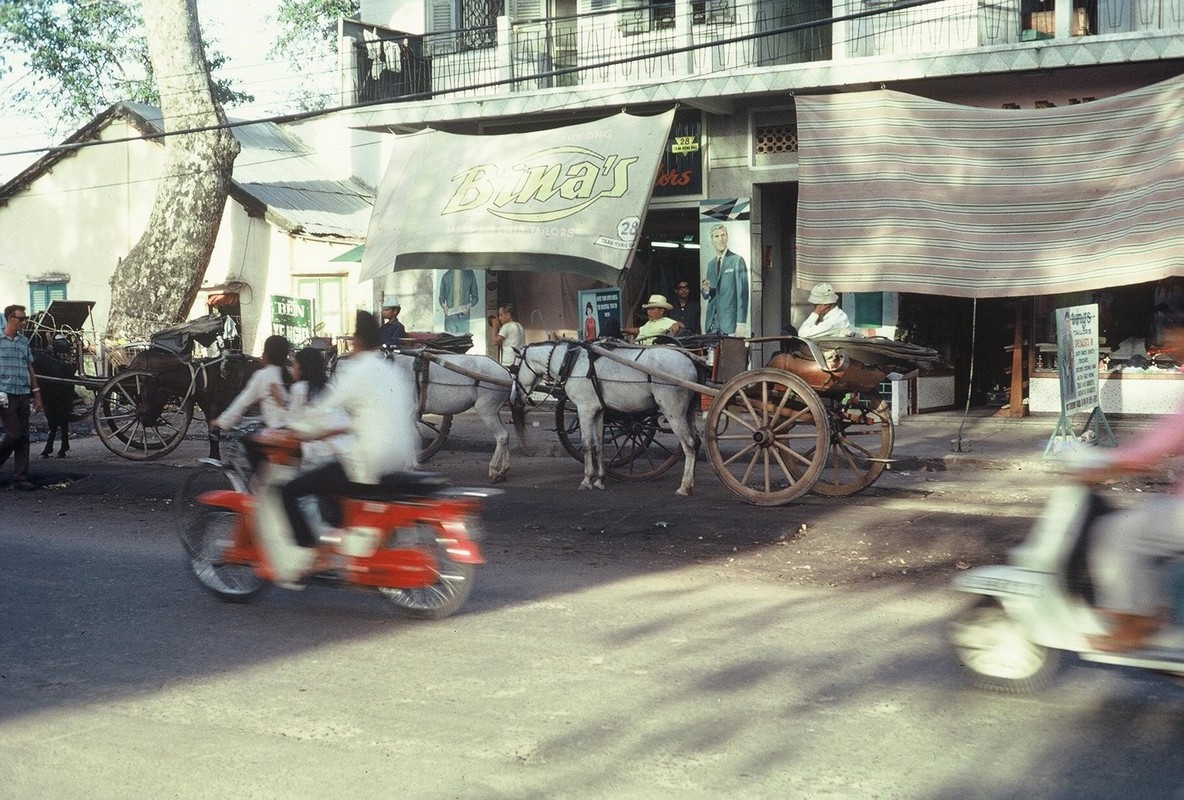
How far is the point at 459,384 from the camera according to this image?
12.9 m

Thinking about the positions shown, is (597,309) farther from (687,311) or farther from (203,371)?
(203,371)

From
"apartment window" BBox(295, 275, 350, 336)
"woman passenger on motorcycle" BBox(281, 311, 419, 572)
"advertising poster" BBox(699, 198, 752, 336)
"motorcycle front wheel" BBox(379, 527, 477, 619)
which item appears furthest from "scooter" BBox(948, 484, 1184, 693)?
"apartment window" BBox(295, 275, 350, 336)

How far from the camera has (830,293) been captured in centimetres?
1194

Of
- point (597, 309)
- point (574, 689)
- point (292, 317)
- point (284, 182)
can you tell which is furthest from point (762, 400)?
point (284, 182)

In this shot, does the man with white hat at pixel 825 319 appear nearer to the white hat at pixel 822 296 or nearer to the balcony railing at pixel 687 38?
the white hat at pixel 822 296

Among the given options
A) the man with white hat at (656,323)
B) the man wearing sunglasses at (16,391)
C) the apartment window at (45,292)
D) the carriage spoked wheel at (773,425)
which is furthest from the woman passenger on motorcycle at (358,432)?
the apartment window at (45,292)

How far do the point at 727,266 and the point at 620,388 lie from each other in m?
7.27

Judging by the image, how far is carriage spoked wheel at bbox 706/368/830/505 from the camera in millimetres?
9945

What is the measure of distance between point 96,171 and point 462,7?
39.1ft

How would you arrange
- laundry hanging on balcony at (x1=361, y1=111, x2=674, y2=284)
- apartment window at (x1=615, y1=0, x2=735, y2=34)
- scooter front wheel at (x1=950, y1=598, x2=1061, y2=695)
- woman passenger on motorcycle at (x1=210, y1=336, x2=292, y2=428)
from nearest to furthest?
scooter front wheel at (x1=950, y1=598, x2=1061, y2=695) < woman passenger on motorcycle at (x1=210, y1=336, x2=292, y2=428) < laundry hanging on balcony at (x1=361, y1=111, x2=674, y2=284) < apartment window at (x1=615, y1=0, x2=735, y2=34)

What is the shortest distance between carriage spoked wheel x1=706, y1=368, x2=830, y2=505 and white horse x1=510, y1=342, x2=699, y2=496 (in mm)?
758

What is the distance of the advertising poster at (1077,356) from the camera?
12.8 meters

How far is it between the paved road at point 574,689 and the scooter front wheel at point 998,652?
0.33ft

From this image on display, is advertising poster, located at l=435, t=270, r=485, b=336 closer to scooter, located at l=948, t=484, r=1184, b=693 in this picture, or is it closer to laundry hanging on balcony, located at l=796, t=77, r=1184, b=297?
laundry hanging on balcony, located at l=796, t=77, r=1184, b=297
